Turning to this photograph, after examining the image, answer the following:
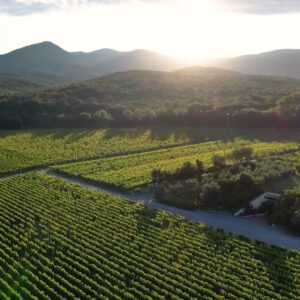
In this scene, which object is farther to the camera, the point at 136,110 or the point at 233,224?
the point at 136,110

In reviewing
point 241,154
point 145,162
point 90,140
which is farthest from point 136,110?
point 241,154

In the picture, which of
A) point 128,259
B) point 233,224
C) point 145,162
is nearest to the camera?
point 128,259

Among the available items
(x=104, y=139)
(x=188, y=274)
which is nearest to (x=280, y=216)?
(x=188, y=274)

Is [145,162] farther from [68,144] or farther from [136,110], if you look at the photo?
[136,110]

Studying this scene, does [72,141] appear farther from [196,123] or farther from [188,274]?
[188,274]

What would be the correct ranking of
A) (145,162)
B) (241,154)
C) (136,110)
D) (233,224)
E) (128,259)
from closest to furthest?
(128,259) < (233,224) < (241,154) < (145,162) < (136,110)
